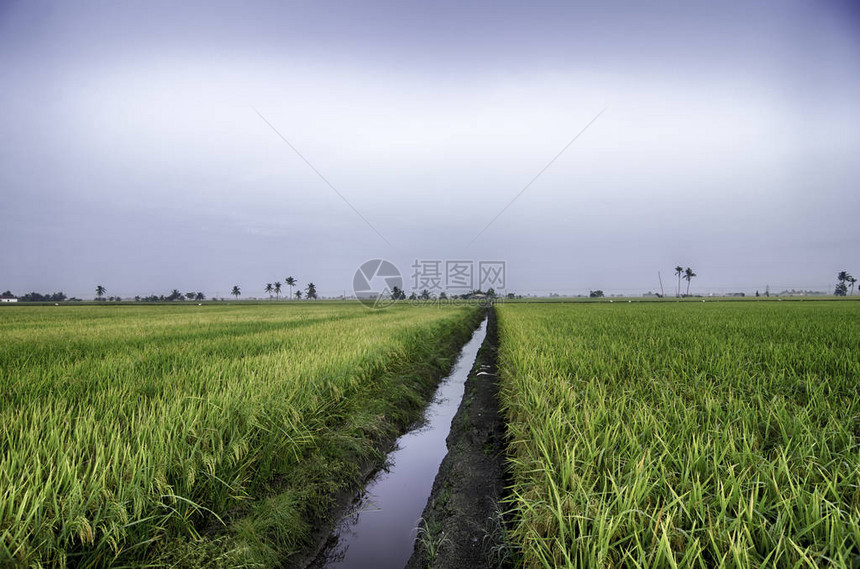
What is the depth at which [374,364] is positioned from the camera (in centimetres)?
598

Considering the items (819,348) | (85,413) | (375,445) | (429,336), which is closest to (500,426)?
A: (375,445)

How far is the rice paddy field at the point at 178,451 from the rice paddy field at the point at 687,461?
167 centimetres

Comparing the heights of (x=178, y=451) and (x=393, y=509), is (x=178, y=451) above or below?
above

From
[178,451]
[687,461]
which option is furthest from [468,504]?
[178,451]

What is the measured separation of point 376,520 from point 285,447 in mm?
1034

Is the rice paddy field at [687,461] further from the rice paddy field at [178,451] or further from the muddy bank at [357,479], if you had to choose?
the rice paddy field at [178,451]

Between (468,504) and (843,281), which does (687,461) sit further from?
(843,281)

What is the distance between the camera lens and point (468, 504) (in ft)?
9.38

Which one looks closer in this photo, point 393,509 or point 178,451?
point 178,451

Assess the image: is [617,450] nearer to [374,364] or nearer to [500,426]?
[500,426]

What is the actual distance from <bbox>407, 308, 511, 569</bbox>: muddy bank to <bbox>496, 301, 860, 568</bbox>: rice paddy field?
0.77ft

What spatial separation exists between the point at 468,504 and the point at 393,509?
728 mm

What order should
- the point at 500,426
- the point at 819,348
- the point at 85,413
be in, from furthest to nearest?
the point at 819,348
the point at 500,426
the point at 85,413

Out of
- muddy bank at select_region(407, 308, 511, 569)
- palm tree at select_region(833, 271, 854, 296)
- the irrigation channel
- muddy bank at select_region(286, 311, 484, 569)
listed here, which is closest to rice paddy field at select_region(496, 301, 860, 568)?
muddy bank at select_region(407, 308, 511, 569)
